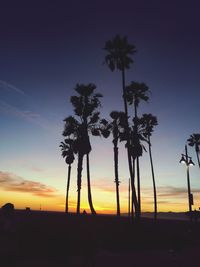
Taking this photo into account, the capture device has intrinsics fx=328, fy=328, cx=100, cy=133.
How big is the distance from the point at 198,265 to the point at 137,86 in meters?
27.1

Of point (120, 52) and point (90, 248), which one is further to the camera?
point (120, 52)

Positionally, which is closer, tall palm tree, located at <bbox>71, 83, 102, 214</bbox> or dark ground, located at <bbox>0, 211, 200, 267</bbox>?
dark ground, located at <bbox>0, 211, 200, 267</bbox>

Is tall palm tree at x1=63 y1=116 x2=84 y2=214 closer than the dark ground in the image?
No

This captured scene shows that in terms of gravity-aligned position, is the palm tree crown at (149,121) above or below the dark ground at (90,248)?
above

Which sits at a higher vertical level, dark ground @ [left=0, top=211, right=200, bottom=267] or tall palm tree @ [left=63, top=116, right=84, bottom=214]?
tall palm tree @ [left=63, top=116, right=84, bottom=214]

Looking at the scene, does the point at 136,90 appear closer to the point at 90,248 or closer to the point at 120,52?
the point at 120,52

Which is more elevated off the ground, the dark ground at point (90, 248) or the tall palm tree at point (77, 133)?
the tall palm tree at point (77, 133)

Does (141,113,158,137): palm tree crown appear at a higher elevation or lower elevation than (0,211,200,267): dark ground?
higher

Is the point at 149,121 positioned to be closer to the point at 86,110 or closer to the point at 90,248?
the point at 86,110

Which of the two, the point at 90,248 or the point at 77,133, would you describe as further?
the point at 77,133

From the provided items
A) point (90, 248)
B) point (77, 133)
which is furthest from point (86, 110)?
point (90, 248)

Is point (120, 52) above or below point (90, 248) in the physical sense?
above

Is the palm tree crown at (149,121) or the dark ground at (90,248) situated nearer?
the dark ground at (90,248)

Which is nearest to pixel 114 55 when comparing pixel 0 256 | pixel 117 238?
pixel 117 238
